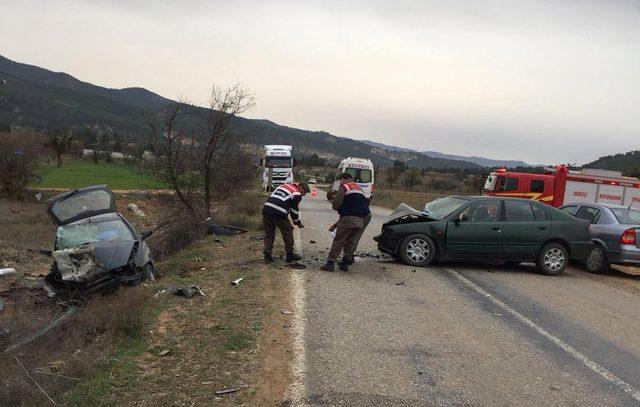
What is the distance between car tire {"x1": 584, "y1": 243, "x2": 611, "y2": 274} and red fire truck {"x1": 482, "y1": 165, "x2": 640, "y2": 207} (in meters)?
11.1

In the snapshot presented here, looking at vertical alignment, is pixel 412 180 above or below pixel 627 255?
above

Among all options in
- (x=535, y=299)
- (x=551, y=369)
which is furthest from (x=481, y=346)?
(x=535, y=299)

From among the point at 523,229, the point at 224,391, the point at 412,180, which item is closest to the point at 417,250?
the point at 523,229

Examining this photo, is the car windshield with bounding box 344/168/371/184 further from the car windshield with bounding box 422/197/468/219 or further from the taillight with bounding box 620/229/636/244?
the taillight with bounding box 620/229/636/244

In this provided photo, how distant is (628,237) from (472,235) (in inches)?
150

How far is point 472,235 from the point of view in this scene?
11.0 meters

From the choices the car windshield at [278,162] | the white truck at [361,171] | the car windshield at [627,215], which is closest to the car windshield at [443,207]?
the car windshield at [627,215]

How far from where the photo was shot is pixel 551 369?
5.56 m

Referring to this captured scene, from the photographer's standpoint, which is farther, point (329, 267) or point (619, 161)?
point (619, 161)

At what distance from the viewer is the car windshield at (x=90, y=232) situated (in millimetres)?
9430

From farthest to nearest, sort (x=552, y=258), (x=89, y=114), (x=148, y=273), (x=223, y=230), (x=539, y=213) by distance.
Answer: (x=89, y=114), (x=223, y=230), (x=539, y=213), (x=552, y=258), (x=148, y=273)

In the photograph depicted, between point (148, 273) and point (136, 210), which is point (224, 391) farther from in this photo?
point (136, 210)

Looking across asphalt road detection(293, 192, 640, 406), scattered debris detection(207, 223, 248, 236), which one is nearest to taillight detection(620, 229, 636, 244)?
asphalt road detection(293, 192, 640, 406)

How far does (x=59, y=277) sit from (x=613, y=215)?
454 inches
